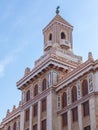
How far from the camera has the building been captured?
40969 mm

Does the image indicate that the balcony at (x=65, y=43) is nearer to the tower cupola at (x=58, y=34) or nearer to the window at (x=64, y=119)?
the tower cupola at (x=58, y=34)

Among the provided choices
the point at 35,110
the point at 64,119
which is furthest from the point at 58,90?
the point at 35,110

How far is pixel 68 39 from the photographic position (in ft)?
182

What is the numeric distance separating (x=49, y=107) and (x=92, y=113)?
26.7ft

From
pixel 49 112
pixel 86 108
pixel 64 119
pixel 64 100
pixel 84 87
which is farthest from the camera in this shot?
pixel 49 112

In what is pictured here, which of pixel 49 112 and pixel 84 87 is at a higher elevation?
pixel 84 87

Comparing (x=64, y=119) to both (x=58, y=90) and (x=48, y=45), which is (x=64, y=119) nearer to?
(x=58, y=90)

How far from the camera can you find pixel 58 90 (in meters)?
46.3

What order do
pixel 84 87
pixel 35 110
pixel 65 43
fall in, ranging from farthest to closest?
pixel 65 43
pixel 35 110
pixel 84 87

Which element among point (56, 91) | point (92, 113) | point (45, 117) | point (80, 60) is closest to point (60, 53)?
point (80, 60)

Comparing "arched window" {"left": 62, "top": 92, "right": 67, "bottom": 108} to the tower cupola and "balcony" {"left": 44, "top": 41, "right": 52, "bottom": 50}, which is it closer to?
the tower cupola

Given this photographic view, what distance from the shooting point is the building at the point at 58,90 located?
134ft

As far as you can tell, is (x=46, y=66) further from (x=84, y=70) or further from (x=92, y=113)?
(x=92, y=113)

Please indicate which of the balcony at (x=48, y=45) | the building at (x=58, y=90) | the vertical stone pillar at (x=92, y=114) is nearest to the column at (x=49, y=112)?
the building at (x=58, y=90)
